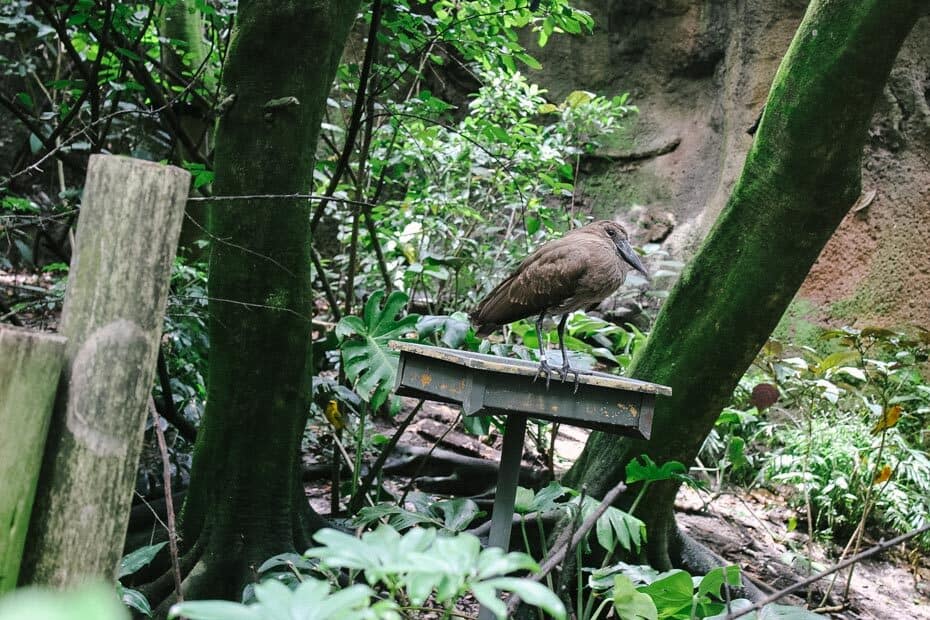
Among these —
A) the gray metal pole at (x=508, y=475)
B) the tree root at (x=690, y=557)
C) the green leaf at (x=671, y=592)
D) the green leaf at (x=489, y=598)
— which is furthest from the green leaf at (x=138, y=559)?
the tree root at (x=690, y=557)

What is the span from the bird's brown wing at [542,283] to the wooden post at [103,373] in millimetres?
1922

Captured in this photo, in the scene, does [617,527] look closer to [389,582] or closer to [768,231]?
[768,231]

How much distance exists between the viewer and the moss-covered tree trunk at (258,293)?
3.43 m

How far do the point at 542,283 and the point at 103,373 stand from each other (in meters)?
2.03

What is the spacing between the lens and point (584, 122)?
6996 millimetres

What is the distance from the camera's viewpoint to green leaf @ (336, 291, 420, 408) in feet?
12.7

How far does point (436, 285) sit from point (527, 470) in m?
2.28

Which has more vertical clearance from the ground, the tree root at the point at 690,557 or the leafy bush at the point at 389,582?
the leafy bush at the point at 389,582

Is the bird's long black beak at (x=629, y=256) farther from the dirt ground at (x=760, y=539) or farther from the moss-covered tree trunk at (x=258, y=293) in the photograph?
the dirt ground at (x=760, y=539)

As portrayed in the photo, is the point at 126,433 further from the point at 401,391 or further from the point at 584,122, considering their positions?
the point at 584,122

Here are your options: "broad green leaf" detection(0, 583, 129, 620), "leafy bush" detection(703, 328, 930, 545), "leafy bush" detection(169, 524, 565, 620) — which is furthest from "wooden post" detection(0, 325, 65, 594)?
"leafy bush" detection(703, 328, 930, 545)

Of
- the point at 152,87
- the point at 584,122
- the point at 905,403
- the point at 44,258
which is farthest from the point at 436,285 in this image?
the point at 44,258

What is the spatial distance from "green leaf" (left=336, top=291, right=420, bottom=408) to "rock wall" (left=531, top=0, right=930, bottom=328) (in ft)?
15.7

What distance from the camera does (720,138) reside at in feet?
28.6
